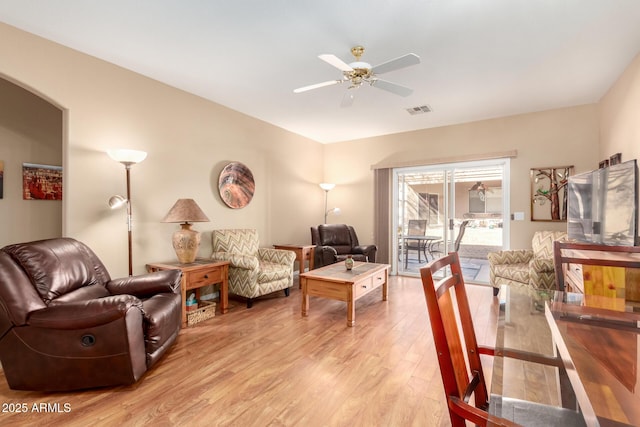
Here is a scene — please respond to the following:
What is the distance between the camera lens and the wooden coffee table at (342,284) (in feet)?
10.4

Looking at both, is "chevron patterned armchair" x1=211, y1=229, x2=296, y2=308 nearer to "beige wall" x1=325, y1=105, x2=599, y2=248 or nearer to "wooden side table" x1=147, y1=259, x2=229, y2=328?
"wooden side table" x1=147, y1=259, x2=229, y2=328

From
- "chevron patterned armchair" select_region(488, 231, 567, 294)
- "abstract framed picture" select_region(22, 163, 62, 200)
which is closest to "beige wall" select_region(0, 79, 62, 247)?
"abstract framed picture" select_region(22, 163, 62, 200)

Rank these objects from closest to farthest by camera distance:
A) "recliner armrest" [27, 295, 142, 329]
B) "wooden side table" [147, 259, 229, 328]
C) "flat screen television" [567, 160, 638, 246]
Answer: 1. "recliner armrest" [27, 295, 142, 329]
2. "flat screen television" [567, 160, 638, 246]
3. "wooden side table" [147, 259, 229, 328]

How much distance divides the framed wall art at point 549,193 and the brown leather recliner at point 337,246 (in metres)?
2.48

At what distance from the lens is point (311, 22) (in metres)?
2.37

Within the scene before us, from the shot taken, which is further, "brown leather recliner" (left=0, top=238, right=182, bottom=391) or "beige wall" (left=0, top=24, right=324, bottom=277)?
"beige wall" (left=0, top=24, right=324, bottom=277)

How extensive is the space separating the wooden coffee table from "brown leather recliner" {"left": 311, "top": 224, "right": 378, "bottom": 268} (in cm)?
122

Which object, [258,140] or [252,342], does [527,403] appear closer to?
[252,342]

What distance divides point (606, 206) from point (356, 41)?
2.78 metres

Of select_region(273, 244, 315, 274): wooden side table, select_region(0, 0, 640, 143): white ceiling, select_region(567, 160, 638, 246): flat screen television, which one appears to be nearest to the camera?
select_region(0, 0, 640, 143): white ceiling

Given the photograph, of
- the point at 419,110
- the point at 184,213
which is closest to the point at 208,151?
the point at 184,213

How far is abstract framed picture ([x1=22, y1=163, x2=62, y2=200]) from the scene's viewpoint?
3.35 metres

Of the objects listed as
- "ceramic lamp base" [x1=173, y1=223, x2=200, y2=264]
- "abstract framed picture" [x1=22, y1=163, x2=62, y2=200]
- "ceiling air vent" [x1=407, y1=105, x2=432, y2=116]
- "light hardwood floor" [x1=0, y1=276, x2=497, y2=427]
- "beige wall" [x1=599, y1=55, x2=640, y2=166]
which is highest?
"ceiling air vent" [x1=407, y1=105, x2=432, y2=116]

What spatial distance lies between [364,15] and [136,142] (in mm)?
2641
